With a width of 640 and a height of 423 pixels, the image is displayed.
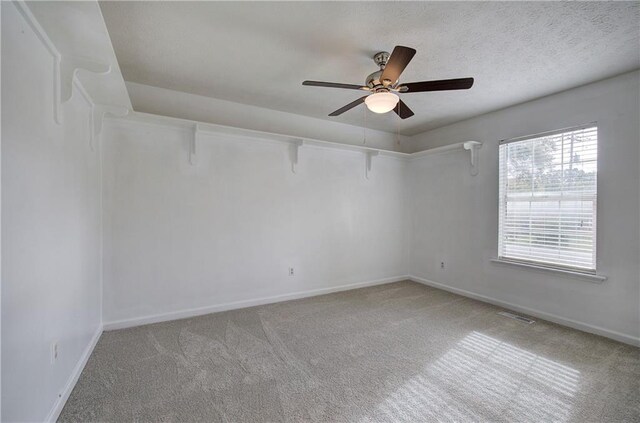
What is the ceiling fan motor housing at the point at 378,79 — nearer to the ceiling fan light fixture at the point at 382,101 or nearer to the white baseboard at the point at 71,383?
the ceiling fan light fixture at the point at 382,101

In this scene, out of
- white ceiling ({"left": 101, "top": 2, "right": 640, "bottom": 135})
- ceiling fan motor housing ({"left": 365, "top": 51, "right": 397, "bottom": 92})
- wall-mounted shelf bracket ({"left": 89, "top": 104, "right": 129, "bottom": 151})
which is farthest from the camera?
wall-mounted shelf bracket ({"left": 89, "top": 104, "right": 129, "bottom": 151})

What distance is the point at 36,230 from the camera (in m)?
1.48

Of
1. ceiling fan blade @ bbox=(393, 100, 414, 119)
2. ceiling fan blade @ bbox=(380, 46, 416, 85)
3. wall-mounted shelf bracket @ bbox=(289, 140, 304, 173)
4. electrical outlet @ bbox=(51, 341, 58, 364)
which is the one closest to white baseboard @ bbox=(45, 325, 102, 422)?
electrical outlet @ bbox=(51, 341, 58, 364)

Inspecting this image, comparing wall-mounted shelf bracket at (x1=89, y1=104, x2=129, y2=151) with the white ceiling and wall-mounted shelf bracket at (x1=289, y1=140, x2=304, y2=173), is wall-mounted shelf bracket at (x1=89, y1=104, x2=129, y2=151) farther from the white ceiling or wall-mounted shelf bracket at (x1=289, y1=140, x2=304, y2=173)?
wall-mounted shelf bracket at (x1=289, y1=140, x2=304, y2=173)

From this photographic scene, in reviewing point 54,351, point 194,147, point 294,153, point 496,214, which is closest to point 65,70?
point 194,147

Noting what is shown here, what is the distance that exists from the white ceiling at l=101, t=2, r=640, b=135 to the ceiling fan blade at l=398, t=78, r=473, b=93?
362 mm

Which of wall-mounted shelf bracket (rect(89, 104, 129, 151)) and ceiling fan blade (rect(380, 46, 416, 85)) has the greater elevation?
ceiling fan blade (rect(380, 46, 416, 85))

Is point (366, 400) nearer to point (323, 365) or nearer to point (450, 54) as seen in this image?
point (323, 365)

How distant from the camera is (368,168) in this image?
14.9 feet

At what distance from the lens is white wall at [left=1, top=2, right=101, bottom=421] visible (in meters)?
1.24

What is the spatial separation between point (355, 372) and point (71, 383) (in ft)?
6.50

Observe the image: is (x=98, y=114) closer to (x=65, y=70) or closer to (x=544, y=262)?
(x=65, y=70)

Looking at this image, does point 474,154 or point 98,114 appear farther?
point 474,154

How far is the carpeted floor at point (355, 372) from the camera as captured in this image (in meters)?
1.75
